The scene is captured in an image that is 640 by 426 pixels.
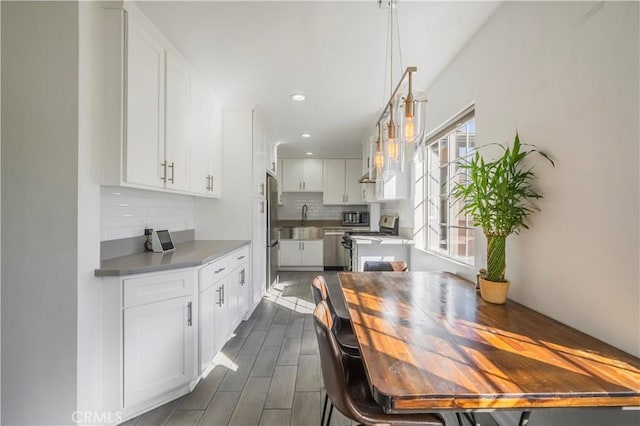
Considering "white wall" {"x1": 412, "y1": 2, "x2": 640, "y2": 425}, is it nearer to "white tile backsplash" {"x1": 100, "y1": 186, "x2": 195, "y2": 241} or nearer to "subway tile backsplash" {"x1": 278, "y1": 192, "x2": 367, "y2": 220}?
"white tile backsplash" {"x1": 100, "y1": 186, "x2": 195, "y2": 241}

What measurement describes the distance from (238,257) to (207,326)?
833 millimetres

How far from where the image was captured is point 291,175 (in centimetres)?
630

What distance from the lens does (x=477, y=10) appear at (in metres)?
1.74

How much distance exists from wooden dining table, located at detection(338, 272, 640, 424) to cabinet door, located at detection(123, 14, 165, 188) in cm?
156

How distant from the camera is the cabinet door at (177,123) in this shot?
7.02 feet

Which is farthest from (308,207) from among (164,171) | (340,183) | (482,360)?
(482,360)

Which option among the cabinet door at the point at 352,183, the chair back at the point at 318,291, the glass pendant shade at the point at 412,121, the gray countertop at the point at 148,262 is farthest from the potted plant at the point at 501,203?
the cabinet door at the point at 352,183

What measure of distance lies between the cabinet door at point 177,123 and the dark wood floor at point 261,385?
4.87 feet

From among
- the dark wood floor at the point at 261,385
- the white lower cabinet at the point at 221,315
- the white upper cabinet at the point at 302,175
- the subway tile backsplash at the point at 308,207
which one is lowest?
the dark wood floor at the point at 261,385

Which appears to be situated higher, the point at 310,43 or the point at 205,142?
the point at 310,43

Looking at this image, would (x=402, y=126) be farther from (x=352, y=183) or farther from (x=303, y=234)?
(x=352, y=183)

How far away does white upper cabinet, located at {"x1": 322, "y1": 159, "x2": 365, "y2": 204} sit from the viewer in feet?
20.4

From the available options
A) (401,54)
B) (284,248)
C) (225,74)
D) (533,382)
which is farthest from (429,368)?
(284,248)
